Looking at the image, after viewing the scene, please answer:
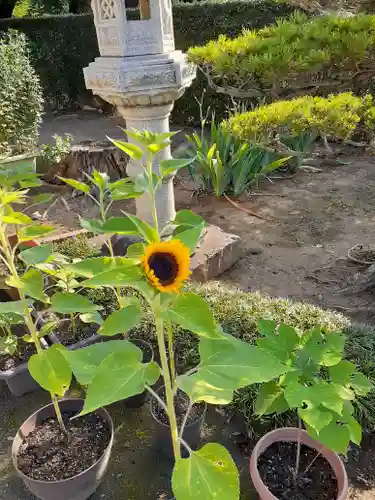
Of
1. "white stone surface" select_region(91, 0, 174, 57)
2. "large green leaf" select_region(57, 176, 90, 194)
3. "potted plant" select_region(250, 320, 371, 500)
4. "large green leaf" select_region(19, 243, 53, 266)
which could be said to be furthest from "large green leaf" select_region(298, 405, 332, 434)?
"white stone surface" select_region(91, 0, 174, 57)

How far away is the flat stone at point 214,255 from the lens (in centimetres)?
314

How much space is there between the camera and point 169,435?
1.80m

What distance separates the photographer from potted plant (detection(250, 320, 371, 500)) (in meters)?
1.28

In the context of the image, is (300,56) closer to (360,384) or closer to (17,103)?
(360,384)

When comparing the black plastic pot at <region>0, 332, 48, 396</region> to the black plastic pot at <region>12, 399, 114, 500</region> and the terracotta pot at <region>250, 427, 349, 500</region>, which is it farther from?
the terracotta pot at <region>250, 427, 349, 500</region>

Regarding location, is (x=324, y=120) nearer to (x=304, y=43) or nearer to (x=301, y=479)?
(x=304, y=43)

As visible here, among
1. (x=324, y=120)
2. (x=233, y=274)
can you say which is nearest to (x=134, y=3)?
(x=324, y=120)

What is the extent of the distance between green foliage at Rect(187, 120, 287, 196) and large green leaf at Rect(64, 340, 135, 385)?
3.29m

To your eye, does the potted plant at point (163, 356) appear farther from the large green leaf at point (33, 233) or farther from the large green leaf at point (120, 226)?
the large green leaf at point (33, 233)

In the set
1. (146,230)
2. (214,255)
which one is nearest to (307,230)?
(214,255)

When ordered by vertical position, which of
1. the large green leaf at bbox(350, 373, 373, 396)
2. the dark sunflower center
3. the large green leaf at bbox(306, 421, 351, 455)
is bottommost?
the large green leaf at bbox(306, 421, 351, 455)

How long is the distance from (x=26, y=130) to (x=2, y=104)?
19.4 inches

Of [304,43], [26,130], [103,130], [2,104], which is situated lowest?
[103,130]

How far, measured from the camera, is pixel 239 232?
415cm
